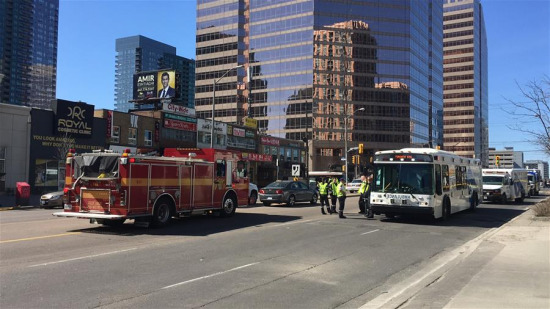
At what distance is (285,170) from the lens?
6844cm

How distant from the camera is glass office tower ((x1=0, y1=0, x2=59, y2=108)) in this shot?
8369 centimetres

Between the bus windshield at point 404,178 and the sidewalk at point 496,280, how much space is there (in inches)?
195

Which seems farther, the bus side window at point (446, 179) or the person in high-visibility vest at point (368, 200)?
the person in high-visibility vest at point (368, 200)

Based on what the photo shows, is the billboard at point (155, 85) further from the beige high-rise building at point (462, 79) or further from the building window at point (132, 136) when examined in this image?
the beige high-rise building at point (462, 79)

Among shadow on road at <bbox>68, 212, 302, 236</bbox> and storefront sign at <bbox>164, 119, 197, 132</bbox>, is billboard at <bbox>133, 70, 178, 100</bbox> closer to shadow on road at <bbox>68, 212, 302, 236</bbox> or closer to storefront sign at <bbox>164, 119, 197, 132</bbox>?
storefront sign at <bbox>164, 119, 197, 132</bbox>

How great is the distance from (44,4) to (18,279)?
115837 millimetres

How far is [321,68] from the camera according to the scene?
107 metres

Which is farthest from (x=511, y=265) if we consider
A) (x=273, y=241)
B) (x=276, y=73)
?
(x=276, y=73)

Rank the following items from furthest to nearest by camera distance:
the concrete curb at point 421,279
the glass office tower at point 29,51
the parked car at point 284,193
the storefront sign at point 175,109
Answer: the glass office tower at point 29,51, the storefront sign at point 175,109, the parked car at point 284,193, the concrete curb at point 421,279

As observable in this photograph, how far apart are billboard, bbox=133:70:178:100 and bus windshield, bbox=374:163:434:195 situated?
39279 mm

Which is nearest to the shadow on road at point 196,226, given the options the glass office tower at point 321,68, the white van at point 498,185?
the white van at point 498,185

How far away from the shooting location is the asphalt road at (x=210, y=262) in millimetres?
6289

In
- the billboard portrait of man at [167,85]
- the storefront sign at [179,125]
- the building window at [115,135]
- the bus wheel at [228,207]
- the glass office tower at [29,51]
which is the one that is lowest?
the bus wheel at [228,207]

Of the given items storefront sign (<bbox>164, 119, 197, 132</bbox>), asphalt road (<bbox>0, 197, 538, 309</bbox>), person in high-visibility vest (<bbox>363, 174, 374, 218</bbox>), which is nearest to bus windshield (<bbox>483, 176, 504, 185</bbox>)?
person in high-visibility vest (<bbox>363, 174, 374, 218</bbox>)
